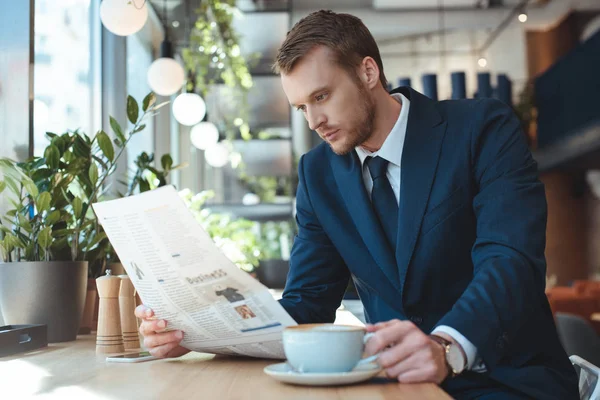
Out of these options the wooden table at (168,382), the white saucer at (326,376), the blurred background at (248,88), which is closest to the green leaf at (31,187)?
the blurred background at (248,88)

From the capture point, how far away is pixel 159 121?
6.62 m

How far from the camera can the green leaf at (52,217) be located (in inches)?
77.4

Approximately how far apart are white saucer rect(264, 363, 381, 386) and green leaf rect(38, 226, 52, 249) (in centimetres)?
107

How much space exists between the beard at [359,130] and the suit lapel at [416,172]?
0.35 ft

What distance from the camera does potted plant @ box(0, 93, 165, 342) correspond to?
1.87 metres

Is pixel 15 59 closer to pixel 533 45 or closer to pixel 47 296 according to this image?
pixel 47 296

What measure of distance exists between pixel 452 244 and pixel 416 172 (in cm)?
18

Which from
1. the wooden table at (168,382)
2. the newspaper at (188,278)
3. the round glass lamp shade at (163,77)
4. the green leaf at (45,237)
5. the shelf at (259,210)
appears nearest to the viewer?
the wooden table at (168,382)

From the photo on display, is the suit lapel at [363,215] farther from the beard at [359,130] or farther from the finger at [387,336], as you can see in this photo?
the finger at [387,336]

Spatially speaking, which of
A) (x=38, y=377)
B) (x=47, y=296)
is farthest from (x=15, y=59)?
(x=38, y=377)

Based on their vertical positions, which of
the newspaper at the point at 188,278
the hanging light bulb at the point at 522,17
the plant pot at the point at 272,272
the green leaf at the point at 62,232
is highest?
the hanging light bulb at the point at 522,17

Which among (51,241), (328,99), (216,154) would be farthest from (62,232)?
(216,154)

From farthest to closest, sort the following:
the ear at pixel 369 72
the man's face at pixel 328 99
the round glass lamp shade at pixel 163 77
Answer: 1. the round glass lamp shade at pixel 163 77
2. the ear at pixel 369 72
3. the man's face at pixel 328 99

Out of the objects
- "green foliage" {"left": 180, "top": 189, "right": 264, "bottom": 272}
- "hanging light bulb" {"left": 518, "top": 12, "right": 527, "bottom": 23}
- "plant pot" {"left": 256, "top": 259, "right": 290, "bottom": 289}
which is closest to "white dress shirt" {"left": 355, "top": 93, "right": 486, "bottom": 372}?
"green foliage" {"left": 180, "top": 189, "right": 264, "bottom": 272}
